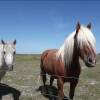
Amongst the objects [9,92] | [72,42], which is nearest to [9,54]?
[72,42]

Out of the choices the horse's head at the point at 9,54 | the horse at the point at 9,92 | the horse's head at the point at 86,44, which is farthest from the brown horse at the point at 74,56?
the horse at the point at 9,92

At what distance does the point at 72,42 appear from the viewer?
683 centimetres

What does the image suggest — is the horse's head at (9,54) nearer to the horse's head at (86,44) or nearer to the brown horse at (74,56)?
the brown horse at (74,56)

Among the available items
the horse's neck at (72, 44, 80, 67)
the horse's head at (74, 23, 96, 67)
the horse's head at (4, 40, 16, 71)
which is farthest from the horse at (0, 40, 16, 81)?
the horse's head at (74, 23, 96, 67)

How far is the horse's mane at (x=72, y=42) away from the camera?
637 centimetres

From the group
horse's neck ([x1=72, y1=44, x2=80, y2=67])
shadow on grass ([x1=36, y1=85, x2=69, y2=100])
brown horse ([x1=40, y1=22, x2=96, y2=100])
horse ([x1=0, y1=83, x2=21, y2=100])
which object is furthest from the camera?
shadow on grass ([x1=36, y1=85, x2=69, y2=100])

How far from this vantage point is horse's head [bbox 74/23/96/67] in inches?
244

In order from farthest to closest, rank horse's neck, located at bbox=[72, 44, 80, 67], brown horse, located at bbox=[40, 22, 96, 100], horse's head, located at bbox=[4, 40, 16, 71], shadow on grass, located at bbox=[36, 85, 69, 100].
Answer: shadow on grass, located at bbox=[36, 85, 69, 100] → horse's head, located at bbox=[4, 40, 16, 71] → horse's neck, located at bbox=[72, 44, 80, 67] → brown horse, located at bbox=[40, 22, 96, 100]

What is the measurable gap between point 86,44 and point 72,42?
0.58 m

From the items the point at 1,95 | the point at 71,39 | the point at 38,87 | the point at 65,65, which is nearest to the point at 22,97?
the point at 1,95

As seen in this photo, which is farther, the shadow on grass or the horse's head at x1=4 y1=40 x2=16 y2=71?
the shadow on grass

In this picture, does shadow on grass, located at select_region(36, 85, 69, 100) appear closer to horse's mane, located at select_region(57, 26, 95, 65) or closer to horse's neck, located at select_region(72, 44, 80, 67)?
horse's mane, located at select_region(57, 26, 95, 65)

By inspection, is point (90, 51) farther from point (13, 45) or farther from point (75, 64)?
point (13, 45)

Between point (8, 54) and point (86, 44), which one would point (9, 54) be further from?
point (86, 44)
